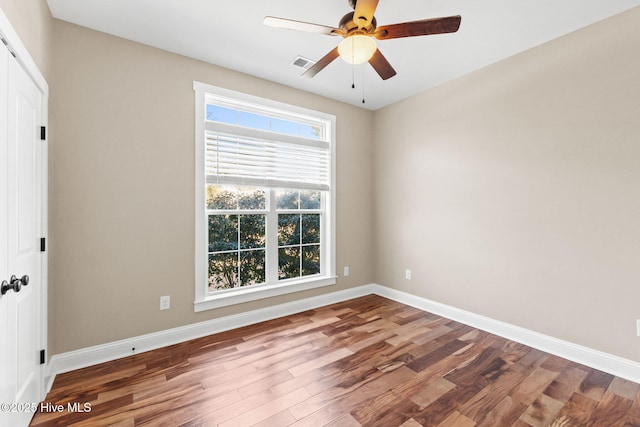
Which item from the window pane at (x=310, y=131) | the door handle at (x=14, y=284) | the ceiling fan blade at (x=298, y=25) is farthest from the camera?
the window pane at (x=310, y=131)

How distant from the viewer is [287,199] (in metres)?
3.56

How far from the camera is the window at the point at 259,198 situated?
2945 mm

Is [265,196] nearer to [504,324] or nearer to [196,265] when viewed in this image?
[196,265]

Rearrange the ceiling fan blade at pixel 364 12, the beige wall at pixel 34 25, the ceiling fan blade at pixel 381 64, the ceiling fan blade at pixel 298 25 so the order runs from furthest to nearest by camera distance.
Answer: the ceiling fan blade at pixel 381 64 < the ceiling fan blade at pixel 298 25 < the ceiling fan blade at pixel 364 12 < the beige wall at pixel 34 25

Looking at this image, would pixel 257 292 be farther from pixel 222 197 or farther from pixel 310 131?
pixel 310 131

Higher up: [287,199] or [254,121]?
[254,121]

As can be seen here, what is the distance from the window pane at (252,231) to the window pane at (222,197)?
0.68 feet

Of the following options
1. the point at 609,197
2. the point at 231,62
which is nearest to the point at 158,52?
the point at 231,62

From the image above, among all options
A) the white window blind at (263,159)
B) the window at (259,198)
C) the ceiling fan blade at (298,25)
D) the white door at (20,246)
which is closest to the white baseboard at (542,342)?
the window at (259,198)

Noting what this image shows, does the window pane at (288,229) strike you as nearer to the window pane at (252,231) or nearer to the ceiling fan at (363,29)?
the window pane at (252,231)

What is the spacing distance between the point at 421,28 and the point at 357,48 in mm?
404

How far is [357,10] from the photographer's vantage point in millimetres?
1660

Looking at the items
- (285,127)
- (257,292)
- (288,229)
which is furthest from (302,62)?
(257,292)

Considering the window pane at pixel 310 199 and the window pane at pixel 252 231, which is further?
the window pane at pixel 310 199
